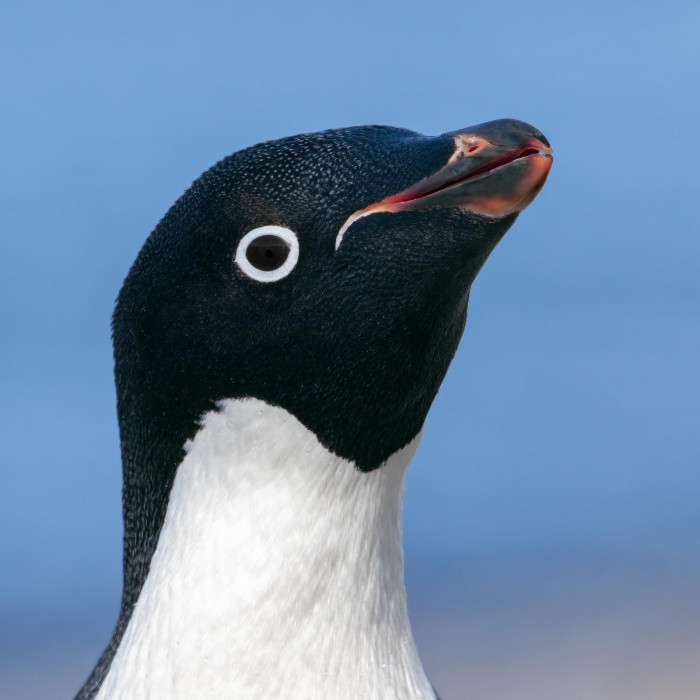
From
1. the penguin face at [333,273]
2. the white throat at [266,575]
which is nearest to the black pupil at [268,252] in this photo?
the penguin face at [333,273]

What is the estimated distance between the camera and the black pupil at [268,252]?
142 centimetres

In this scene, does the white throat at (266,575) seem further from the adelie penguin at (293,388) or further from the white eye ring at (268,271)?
the white eye ring at (268,271)

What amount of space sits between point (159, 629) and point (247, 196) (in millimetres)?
595

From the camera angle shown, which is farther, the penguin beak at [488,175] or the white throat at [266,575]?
the white throat at [266,575]

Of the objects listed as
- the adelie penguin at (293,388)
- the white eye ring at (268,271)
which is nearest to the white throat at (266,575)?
the adelie penguin at (293,388)

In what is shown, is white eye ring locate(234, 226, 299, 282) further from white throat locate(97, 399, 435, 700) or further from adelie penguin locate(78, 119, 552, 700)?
white throat locate(97, 399, 435, 700)

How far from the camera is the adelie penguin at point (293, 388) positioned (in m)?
1.40

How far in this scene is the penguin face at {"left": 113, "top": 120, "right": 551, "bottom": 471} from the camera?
1.37 m

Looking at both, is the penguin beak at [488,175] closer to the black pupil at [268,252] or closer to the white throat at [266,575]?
the black pupil at [268,252]

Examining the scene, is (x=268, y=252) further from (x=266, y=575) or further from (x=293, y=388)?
(x=266, y=575)

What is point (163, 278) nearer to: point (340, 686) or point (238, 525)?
point (238, 525)

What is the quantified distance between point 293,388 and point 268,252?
0.59 feet

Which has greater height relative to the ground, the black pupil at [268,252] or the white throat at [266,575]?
the black pupil at [268,252]

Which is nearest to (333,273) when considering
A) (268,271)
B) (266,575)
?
(268,271)
